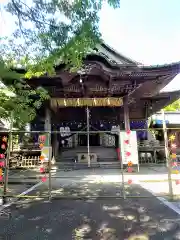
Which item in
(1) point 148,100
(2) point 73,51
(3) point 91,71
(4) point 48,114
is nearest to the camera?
(2) point 73,51

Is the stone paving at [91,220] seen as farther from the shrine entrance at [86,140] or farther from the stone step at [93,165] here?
the shrine entrance at [86,140]

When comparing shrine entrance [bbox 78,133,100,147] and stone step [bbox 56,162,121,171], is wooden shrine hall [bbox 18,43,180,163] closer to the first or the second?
stone step [bbox 56,162,121,171]

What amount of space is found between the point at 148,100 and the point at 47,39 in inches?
545

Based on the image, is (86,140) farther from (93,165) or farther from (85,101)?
(85,101)

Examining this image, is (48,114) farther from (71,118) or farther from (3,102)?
(3,102)

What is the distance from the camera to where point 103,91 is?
581 inches

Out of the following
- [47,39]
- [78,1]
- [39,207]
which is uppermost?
[78,1]

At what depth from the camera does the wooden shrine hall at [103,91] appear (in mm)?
12812

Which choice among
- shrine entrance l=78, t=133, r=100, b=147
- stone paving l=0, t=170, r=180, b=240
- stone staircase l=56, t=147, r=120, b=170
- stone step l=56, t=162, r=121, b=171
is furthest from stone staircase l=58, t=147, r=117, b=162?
stone paving l=0, t=170, r=180, b=240

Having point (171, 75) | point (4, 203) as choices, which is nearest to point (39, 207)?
point (4, 203)

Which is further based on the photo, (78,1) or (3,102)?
(78,1)

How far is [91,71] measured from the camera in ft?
42.8

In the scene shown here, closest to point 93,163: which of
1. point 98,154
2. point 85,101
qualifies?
point 98,154

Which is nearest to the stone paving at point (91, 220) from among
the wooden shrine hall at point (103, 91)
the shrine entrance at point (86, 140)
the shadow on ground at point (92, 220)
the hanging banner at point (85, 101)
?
the shadow on ground at point (92, 220)
